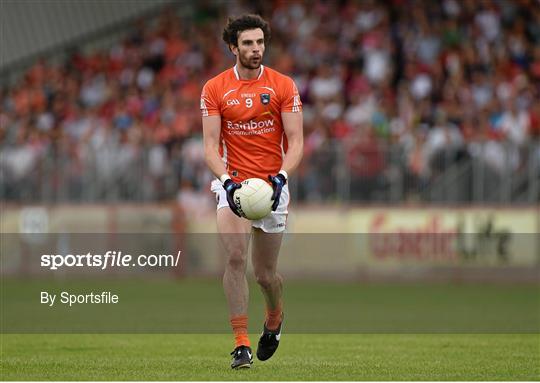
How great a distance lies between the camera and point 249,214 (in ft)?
33.0

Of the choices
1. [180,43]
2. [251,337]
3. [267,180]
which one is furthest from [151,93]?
[267,180]

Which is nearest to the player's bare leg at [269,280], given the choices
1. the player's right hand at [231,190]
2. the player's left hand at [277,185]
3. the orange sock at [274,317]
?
the orange sock at [274,317]

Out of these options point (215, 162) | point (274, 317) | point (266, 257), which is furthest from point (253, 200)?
point (274, 317)

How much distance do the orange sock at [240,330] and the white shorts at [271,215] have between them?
2.57 feet

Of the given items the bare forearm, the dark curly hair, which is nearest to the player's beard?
the dark curly hair

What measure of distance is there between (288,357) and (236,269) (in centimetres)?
148

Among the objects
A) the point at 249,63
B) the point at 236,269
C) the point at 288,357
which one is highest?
the point at 249,63

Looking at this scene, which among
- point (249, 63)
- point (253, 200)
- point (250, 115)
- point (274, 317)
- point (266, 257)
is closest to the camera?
point (253, 200)

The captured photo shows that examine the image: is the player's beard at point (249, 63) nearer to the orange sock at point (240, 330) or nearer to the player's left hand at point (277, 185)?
the player's left hand at point (277, 185)

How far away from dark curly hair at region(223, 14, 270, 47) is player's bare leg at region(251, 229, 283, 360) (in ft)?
5.23

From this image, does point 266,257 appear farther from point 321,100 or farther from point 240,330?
point 321,100

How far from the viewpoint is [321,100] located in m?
26.2

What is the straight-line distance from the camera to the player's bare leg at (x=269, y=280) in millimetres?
10586

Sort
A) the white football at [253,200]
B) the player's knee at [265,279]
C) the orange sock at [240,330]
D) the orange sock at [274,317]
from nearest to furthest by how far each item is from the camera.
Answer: the white football at [253,200] → the orange sock at [240,330] → the player's knee at [265,279] → the orange sock at [274,317]
